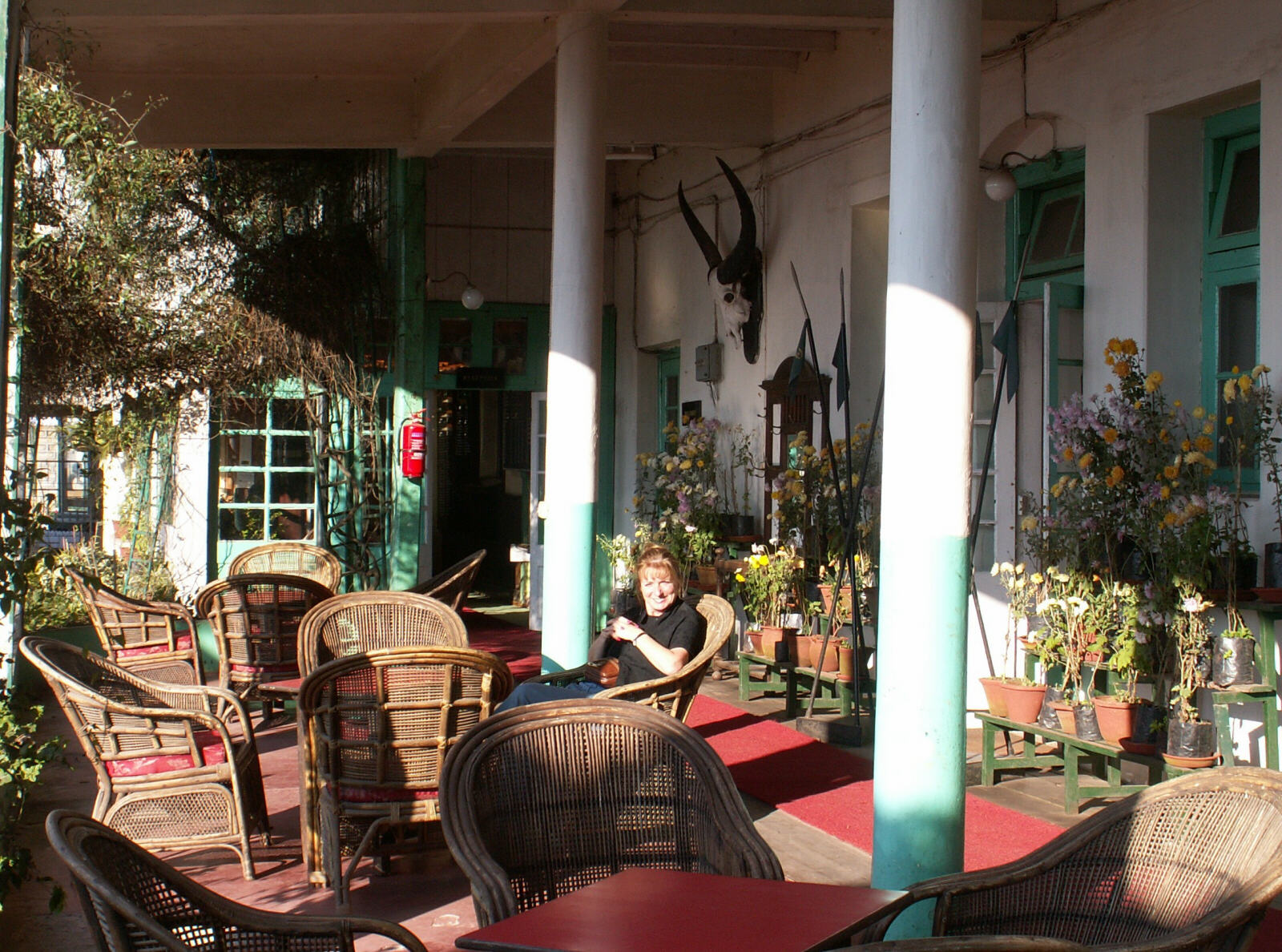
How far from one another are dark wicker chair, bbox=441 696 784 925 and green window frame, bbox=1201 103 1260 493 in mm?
3658

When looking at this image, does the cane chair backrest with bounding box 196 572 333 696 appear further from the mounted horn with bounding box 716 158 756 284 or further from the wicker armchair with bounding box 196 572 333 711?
the mounted horn with bounding box 716 158 756 284

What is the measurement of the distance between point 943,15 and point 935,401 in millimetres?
1033

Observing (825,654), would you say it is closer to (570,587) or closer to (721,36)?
(570,587)

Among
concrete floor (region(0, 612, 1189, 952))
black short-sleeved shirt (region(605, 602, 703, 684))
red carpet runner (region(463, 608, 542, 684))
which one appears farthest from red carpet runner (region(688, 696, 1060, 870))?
red carpet runner (region(463, 608, 542, 684))

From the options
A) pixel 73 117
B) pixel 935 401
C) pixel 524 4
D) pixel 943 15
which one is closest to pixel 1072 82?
pixel 524 4

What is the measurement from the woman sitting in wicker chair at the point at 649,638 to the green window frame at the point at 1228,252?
256 centimetres

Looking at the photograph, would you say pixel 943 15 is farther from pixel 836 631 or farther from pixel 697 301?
pixel 697 301

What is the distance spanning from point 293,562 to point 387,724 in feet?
16.1

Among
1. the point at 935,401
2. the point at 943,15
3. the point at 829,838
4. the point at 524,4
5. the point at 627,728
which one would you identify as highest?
the point at 524,4

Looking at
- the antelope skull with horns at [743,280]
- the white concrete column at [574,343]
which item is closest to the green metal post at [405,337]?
the antelope skull with horns at [743,280]

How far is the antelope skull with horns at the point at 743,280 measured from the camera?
897 centimetres

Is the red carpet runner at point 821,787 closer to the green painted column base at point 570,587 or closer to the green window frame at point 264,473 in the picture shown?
the green painted column base at point 570,587

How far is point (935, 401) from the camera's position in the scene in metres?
3.36

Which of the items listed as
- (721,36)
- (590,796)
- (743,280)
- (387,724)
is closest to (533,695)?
(387,724)
